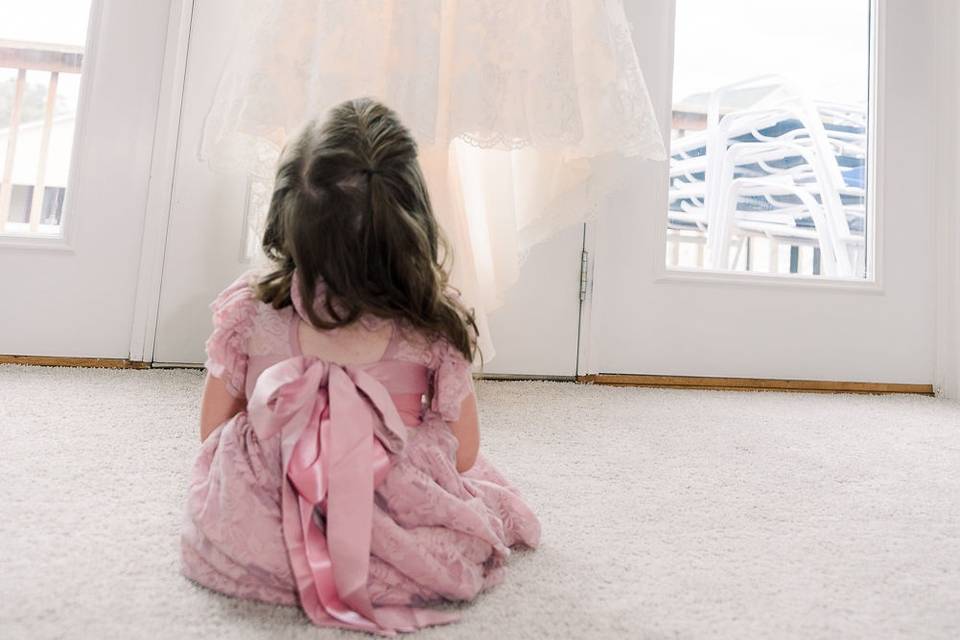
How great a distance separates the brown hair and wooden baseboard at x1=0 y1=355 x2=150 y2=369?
0.96 meters

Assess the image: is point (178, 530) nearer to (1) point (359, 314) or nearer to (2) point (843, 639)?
(1) point (359, 314)

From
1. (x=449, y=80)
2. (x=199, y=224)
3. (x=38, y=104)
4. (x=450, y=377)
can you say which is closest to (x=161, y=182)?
(x=199, y=224)

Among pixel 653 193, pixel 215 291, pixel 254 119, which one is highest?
pixel 653 193

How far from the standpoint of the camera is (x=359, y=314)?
509 mm

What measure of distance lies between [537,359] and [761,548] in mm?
869

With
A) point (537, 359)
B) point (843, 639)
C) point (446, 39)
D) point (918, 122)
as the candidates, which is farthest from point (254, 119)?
point (918, 122)

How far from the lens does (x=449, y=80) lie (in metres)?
0.95

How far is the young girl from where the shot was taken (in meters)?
0.46

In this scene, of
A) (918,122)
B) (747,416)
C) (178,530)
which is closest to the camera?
(178,530)

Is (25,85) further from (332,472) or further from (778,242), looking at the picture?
(778,242)

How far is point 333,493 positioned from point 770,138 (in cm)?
159

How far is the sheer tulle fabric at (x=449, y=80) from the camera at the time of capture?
0.92 metres

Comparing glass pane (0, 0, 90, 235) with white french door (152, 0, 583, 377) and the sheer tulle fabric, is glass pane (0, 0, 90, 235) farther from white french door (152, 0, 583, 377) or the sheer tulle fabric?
the sheer tulle fabric

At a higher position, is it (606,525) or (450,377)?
(450,377)
